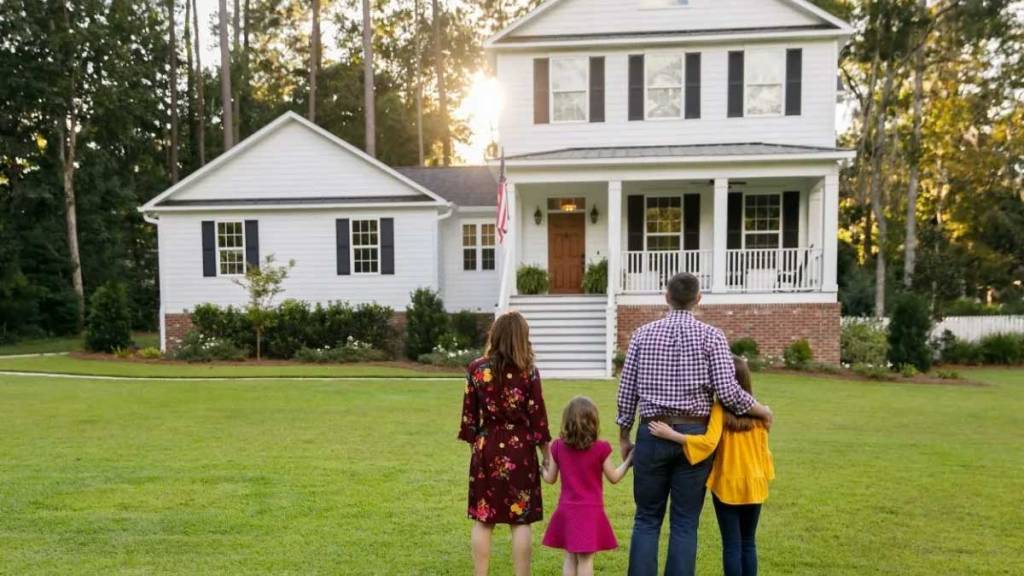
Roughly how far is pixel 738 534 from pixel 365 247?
15758 mm

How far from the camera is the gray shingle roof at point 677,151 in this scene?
15.4m

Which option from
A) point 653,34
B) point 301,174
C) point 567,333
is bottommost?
point 567,333

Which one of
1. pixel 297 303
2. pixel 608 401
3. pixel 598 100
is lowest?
pixel 608 401

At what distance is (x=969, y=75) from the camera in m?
25.6

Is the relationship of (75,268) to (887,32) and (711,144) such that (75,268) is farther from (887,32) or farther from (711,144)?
(887,32)

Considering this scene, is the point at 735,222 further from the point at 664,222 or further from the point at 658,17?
the point at 658,17

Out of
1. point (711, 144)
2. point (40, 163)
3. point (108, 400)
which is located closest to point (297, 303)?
point (108, 400)

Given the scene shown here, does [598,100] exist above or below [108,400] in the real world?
above

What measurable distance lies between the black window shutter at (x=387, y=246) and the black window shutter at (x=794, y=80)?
10324mm

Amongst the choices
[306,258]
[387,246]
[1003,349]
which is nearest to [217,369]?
[306,258]

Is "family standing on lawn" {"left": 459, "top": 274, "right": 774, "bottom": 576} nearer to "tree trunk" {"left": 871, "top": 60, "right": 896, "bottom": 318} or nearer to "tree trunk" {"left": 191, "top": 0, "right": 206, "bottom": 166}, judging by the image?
"tree trunk" {"left": 871, "top": 60, "right": 896, "bottom": 318}

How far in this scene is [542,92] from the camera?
17.5 m

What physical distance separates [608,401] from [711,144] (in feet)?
28.5

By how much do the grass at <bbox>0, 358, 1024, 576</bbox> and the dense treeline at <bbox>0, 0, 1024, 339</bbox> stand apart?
1450 cm
